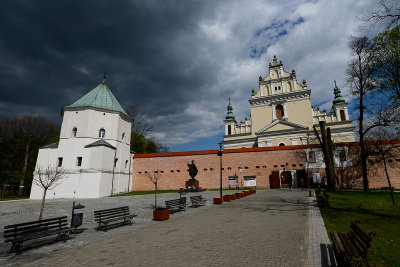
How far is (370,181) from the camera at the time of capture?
23484 mm

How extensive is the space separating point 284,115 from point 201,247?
3893 centimetres

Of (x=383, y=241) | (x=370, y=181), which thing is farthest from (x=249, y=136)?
(x=383, y=241)

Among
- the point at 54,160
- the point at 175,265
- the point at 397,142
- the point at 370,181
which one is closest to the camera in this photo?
the point at 175,265

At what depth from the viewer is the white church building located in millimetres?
24250

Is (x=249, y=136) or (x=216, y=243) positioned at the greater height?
(x=249, y=136)

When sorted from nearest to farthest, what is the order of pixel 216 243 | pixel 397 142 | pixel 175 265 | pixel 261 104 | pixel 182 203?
pixel 175 265, pixel 216 243, pixel 182 203, pixel 397 142, pixel 261 104

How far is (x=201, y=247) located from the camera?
5.76m

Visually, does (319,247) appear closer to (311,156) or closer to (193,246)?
(193,246)

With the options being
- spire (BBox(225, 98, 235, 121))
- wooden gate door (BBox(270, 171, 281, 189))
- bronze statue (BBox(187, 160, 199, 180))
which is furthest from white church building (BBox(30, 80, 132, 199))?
spire (BBox(225, 98, 235, 121))

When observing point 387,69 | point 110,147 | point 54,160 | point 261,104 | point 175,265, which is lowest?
point 175,265

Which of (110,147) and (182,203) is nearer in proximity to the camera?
(182,203)

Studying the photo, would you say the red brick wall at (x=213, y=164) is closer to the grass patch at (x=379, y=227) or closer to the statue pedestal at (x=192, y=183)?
the statue pedestal at (x=192, y=183)

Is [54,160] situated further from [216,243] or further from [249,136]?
[249,136]

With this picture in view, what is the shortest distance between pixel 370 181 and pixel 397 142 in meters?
5.01
